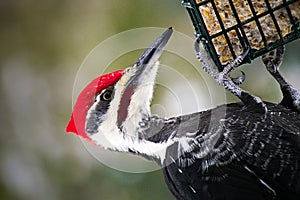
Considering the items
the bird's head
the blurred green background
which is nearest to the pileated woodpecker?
the bird's head

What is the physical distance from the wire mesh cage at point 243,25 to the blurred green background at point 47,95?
6.48 ft

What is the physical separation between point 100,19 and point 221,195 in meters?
2.68

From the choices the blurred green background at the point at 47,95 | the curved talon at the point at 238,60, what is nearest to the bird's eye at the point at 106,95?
the curved talon at the point at 238,60

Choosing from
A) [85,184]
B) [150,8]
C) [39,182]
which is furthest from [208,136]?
[39,182]

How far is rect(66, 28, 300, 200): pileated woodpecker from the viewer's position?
2887mm

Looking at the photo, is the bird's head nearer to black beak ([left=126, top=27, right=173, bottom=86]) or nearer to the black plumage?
black beak ([left=126, top=27, right=173, bottom=86])

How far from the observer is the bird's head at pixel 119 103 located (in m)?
3.20

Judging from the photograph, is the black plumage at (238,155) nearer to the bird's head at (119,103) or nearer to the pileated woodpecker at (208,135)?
the pileated woodpecker at (208,135)

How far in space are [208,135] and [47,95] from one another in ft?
9.45

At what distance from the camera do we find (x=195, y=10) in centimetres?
300

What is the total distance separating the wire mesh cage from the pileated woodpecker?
0.08m

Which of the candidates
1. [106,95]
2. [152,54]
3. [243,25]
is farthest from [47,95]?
[243,25]

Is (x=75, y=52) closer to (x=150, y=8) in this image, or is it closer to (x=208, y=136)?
(x=150, y=8)

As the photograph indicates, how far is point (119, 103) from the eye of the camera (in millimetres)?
3256
